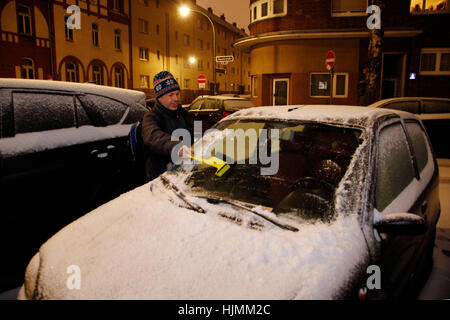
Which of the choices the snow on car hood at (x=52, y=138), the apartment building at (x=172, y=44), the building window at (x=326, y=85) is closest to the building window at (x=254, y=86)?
the apartment building at (x=172, y=44)

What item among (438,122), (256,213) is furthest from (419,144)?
(438,122)

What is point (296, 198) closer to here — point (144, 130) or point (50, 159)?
point (144, 130)

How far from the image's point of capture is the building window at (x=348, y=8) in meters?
16.2

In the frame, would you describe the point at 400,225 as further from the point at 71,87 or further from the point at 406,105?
the point at 406,105

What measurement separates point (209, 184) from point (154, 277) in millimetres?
1107

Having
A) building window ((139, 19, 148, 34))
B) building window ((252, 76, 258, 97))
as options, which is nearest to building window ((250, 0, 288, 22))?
building window ((252, 76, 258, 97))

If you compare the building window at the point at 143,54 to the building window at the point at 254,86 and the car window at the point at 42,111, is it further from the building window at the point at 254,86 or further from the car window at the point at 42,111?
the car window at the point at 42,111

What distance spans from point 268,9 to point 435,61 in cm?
909

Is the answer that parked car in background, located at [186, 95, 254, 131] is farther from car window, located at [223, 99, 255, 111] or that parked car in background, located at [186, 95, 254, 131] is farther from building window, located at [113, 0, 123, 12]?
building window, located at [113, 0, 123, 12]

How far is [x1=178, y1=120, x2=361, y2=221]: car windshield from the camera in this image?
2.04 m

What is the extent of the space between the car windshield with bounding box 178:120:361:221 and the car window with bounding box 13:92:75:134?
1.66 m

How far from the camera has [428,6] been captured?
16.4 meters

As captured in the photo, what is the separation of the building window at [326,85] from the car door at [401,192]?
14.7m

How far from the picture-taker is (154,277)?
138 centimetres
